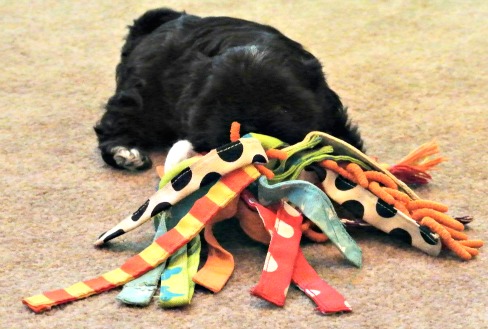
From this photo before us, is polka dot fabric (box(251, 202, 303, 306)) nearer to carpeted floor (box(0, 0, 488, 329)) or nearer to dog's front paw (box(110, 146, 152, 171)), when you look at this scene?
carpeted floor (box(0, 0, 488, 329))

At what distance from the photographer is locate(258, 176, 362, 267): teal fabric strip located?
1.34m

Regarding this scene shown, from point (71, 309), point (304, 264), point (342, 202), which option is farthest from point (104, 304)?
point (342, 202)

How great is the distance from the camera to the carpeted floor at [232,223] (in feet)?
3.96

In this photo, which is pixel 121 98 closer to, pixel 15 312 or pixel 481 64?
pixel 15 312

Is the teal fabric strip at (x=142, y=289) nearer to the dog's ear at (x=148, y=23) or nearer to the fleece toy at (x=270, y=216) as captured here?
the fleece toy at (x=270, y=216)

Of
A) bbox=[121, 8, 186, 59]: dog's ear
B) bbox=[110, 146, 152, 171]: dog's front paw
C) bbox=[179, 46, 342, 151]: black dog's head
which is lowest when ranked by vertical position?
bbox=[110, 146, 152, 171]: dog's front paw

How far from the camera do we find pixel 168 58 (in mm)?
1894

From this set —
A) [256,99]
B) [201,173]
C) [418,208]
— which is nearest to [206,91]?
[256,99]

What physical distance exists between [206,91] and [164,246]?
1.29 feet

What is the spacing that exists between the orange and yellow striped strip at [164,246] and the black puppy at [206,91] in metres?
0.14

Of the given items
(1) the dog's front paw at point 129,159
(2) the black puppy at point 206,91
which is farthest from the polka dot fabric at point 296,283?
(1) the dog's front paw at point 129,159

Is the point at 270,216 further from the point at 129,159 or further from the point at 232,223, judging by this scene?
the point at 129,159

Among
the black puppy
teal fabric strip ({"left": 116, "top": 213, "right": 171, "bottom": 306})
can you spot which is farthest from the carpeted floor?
the black puppy

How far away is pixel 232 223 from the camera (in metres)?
1.50
